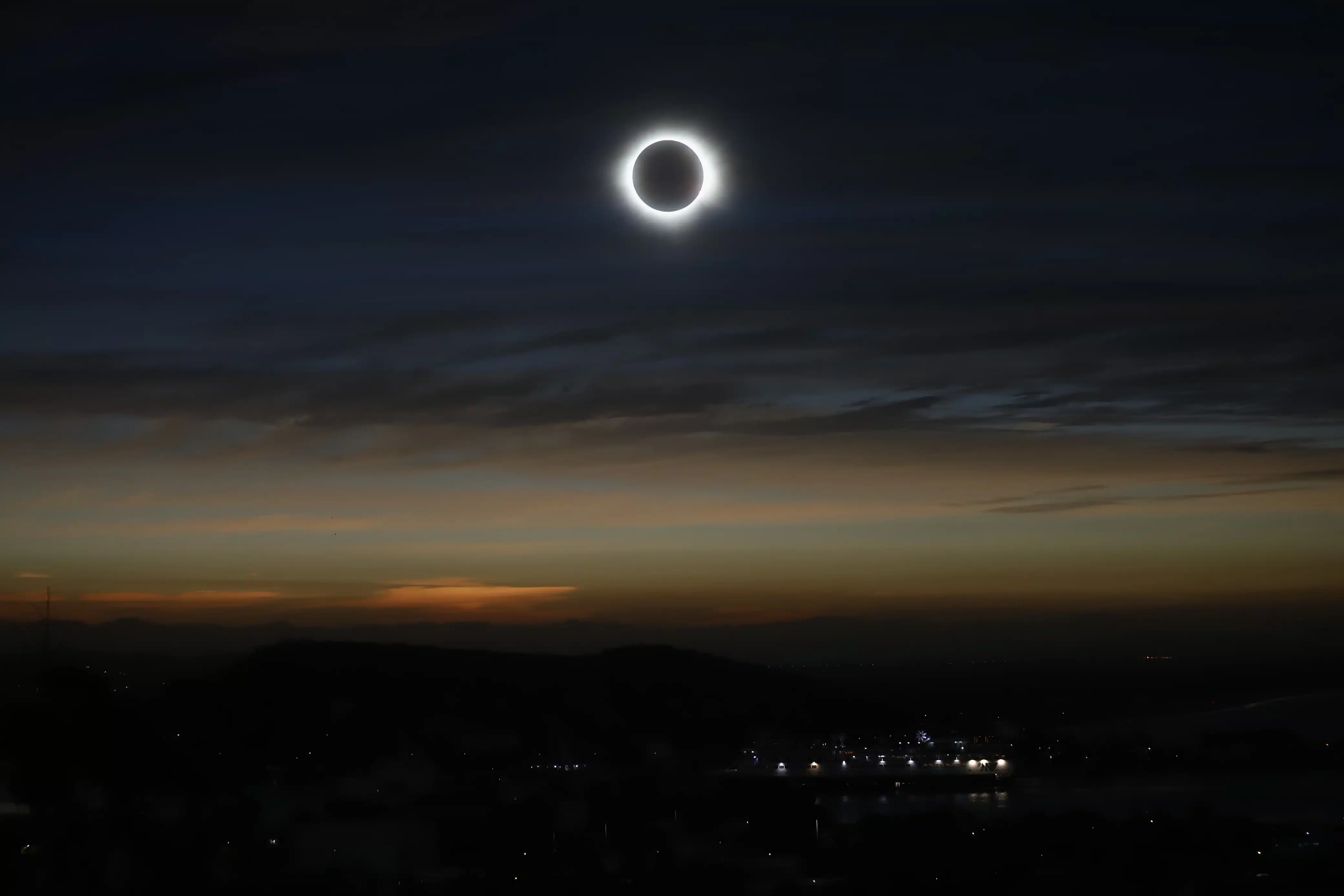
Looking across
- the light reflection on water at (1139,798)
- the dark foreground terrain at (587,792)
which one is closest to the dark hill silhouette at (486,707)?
the dark foreground terrain at (587,792)

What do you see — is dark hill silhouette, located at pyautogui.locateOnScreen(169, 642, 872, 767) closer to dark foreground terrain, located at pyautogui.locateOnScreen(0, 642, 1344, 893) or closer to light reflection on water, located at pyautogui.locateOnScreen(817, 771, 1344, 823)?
dark foreground terrain, located at pyautogui.locateOnScreen(0, 642, 1344, 893)

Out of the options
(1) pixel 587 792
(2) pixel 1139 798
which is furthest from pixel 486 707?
(2) pixel 1139 798

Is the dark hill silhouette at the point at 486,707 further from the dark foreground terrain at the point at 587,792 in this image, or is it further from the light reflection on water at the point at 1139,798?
the light reflection on water at the point at 1139,798

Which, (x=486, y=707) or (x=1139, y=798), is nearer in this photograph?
(x=1139, y=798)

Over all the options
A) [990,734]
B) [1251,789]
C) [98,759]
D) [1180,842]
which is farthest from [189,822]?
[990,734]

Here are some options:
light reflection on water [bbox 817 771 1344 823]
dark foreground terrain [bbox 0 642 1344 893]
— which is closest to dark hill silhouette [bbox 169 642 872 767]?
dark foreground terrain [bbox 0 642 1344 893]

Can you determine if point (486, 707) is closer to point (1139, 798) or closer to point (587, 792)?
point (587, 792)
